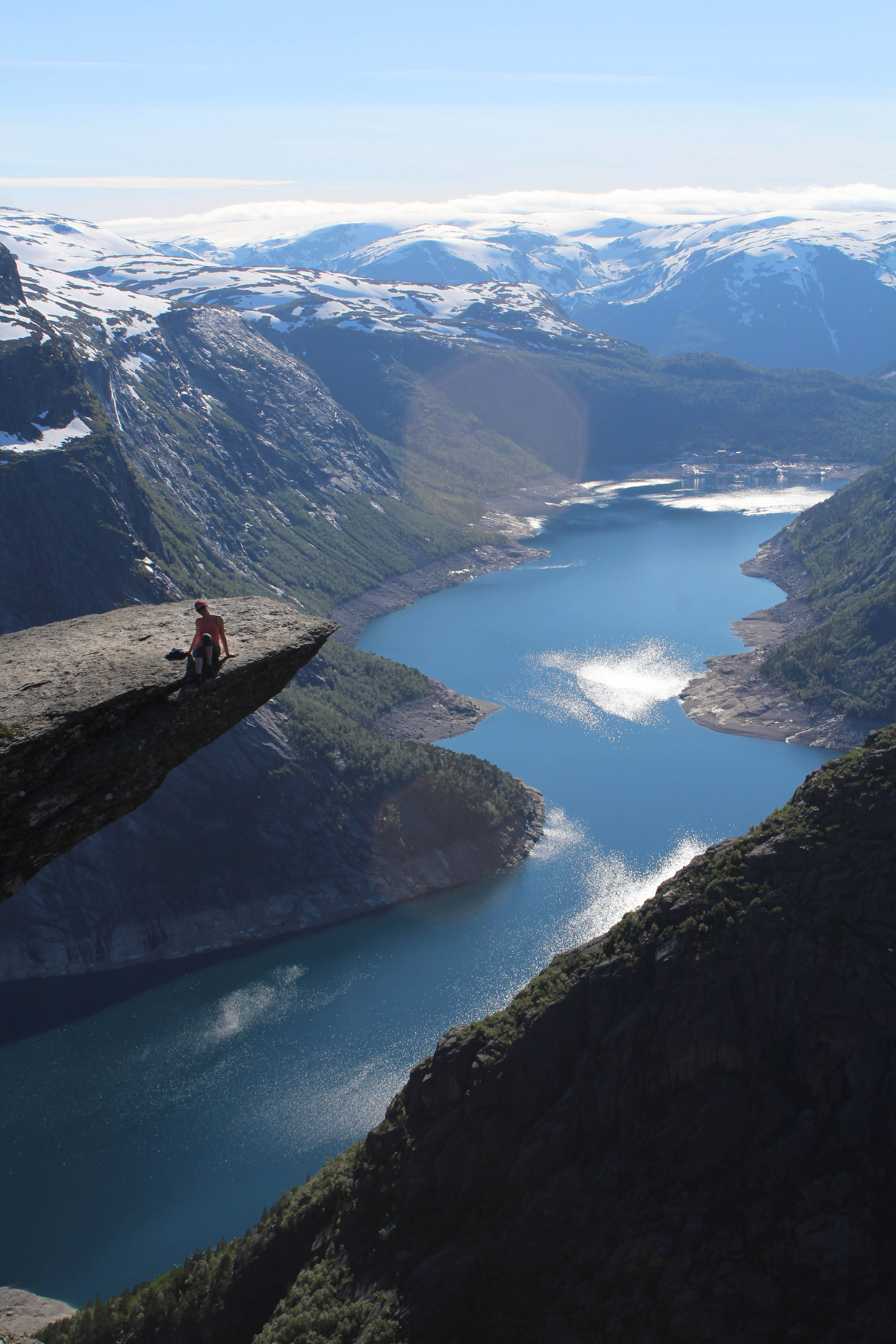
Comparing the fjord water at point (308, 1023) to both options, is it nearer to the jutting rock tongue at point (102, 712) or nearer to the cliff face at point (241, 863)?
the cliff face at point (241, 863)

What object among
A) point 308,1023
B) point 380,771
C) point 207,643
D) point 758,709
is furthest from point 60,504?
point 758,709

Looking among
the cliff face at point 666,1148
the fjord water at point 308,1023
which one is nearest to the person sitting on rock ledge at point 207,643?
the cliff face at point 666,1148

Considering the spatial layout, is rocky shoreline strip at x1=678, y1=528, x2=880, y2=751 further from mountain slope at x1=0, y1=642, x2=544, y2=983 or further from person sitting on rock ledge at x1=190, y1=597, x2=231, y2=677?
person sitting on rock ledge at x1=190, y1=597, x2=231, y2=677

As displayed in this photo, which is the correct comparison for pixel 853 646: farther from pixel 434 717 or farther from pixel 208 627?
pixel 208 627

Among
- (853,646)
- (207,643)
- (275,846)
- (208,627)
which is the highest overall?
(208,627)

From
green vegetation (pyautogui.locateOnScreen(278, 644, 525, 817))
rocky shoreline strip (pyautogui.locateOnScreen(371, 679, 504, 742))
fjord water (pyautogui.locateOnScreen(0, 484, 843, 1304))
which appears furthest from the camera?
rocky shoreline strip (pyautogui.locateOnScreen(371, 679, 504, 742))

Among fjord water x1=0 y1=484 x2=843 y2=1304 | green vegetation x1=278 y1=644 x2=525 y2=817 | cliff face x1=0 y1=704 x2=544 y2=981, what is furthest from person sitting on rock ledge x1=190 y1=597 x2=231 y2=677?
green vegetation x1=278 y1=644 x2=525 y2=817
